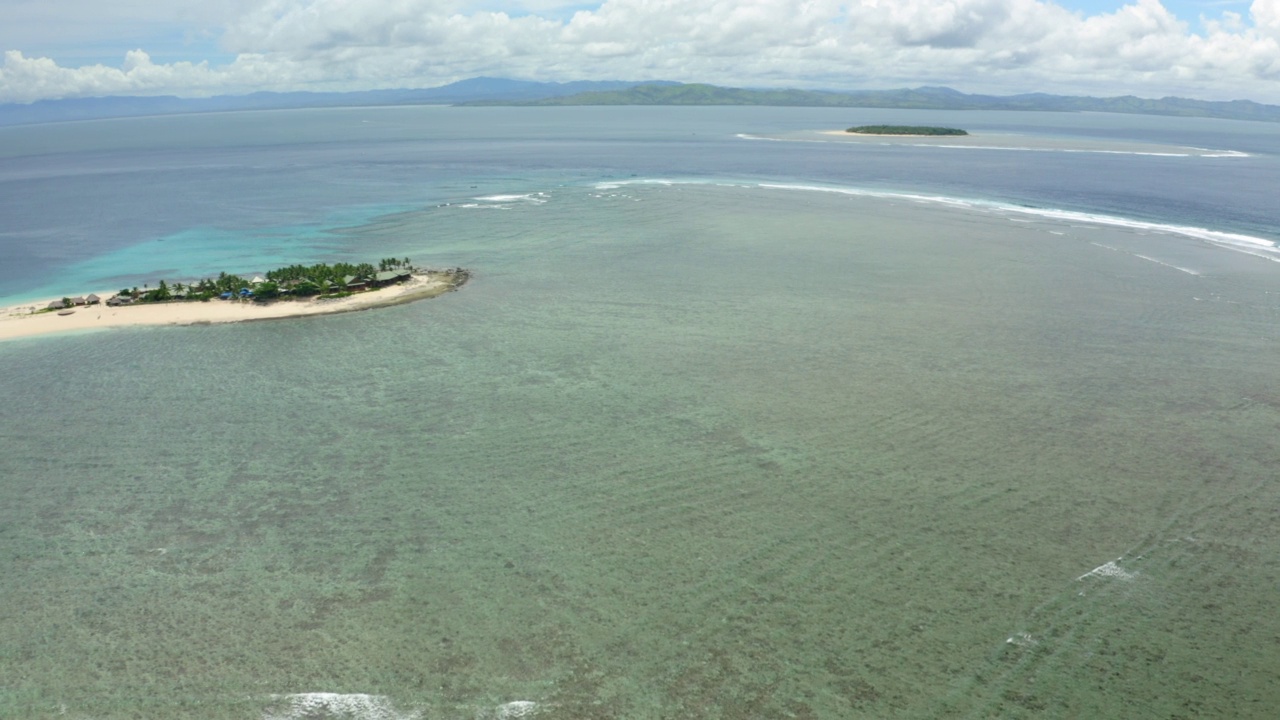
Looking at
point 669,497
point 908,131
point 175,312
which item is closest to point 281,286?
point 175,312

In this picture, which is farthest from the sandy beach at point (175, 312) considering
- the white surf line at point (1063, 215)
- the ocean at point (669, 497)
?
the white surf line at point (1063, 215)

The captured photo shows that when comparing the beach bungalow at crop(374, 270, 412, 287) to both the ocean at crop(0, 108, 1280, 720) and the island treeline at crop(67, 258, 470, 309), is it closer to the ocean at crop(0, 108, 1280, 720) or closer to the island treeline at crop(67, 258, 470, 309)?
the island treeline at crop(67, 258, 470, 309)

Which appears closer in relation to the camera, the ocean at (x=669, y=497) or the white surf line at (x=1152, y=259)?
the ocean at (x=669, y=497)

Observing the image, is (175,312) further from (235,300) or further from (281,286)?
(281,286)

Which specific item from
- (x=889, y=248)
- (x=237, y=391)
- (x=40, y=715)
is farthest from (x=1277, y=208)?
(x=40, y=715)

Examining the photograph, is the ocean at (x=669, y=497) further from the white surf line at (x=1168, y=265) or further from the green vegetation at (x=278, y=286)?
the green vegetation at (x=278, y=286)

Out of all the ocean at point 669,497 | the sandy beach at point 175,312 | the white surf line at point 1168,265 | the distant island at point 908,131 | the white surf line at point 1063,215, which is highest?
the distant island at point 908,131

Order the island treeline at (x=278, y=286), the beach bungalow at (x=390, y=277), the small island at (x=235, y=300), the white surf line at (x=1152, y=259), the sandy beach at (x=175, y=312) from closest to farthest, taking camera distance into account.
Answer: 1. the sandy beach at (x=175, y=312)
2. the small island at (x=235, y=300)
3. the island treeline at (x=278, y=286)
4. the beach bungalow at (x=390, y=277)
5. the white surf line at (x=1152, y=259)

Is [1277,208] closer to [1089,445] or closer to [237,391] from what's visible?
[1089,445]
